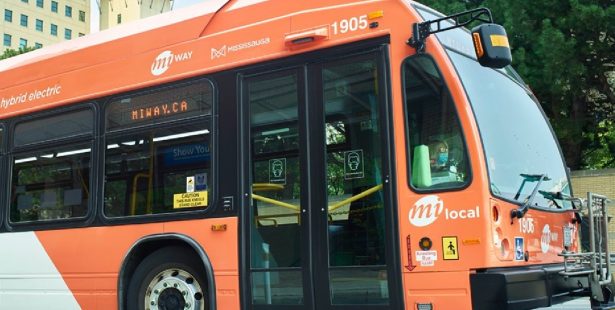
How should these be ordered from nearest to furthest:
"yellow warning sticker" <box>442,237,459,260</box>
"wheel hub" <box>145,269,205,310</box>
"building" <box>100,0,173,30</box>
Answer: "yellow warning sticker" <box>442,237,459,260</box>, "wheel hub" <box>145,269,205,310</box>, "building" <box>100,0,173,30</box>

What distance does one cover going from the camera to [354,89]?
A: 16.8 ft

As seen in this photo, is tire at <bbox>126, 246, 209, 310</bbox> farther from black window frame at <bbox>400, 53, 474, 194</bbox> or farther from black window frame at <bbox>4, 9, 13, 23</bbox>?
black window frame at <bbox>4, 9, 13, 23</bbox>

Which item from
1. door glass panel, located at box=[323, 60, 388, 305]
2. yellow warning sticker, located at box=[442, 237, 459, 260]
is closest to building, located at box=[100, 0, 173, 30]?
door glass panel, located at box=[323, 60, 388, 305]

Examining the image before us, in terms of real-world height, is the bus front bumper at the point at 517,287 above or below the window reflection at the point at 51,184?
below

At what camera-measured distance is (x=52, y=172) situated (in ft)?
22.8

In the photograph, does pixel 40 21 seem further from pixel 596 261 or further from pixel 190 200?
pixel 596 261

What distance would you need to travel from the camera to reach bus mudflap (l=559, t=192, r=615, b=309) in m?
5.02

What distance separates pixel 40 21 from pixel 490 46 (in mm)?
75594

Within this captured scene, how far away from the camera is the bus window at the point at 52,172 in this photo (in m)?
6.66

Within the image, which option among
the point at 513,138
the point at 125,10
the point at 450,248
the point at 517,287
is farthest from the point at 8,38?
the point at 517,287

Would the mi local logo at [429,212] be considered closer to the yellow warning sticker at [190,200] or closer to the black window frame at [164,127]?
the black window frame at [164,127]

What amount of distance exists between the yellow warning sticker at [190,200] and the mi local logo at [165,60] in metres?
1.31

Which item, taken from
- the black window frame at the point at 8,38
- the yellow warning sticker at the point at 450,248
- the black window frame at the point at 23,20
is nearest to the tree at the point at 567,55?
the yellow warning sticker at the point at 450,248

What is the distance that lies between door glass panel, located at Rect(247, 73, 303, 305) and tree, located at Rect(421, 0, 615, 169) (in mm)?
11502
